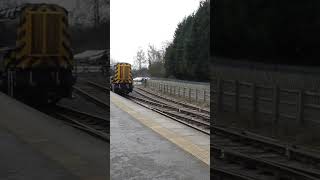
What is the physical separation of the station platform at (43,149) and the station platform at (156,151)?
1574 mm

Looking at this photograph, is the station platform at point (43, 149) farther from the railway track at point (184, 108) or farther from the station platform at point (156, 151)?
the railway track at point (184, 108)

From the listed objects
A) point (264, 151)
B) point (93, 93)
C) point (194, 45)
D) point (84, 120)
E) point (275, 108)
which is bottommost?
point (264, 151)

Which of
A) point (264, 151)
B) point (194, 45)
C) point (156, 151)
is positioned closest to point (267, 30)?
point (264, 151)

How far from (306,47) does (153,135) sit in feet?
16.9

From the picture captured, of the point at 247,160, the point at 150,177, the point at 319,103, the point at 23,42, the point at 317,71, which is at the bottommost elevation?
the point at 150,177

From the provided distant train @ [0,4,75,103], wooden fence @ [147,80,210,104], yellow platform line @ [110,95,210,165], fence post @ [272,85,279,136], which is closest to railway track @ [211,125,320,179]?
fence post @ [272,85,279,136]

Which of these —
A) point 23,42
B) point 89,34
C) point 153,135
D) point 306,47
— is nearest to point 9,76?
point 23,42

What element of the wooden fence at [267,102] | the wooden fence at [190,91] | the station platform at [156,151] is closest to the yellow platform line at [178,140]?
the station platform at [156,151]

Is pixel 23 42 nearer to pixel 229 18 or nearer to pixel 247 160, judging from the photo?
pixel 229 18

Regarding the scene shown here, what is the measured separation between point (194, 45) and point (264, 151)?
1.93 meters

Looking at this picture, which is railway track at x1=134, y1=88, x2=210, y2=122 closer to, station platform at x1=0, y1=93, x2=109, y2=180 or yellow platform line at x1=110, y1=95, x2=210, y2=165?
yellow platform line at x1=110, y1=95, x2=210, y2=165

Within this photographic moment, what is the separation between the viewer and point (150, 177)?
529cm

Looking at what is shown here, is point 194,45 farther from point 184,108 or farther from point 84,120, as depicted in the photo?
point 184,108

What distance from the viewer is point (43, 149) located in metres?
3.77
